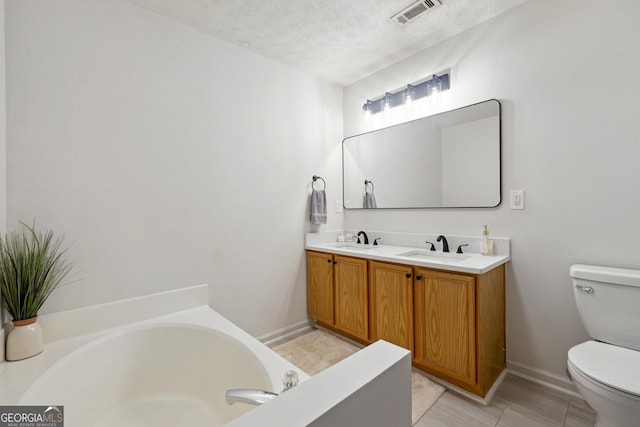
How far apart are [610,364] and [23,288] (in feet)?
8.93

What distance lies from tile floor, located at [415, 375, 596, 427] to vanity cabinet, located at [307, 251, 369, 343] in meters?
0.72

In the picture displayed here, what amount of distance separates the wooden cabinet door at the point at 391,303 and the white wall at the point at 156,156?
2.62 feet

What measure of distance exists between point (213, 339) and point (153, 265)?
0.67 m

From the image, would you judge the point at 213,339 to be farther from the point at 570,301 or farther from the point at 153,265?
the point at 570,301

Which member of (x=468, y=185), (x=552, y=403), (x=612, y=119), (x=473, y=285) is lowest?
(x=552, y=403)

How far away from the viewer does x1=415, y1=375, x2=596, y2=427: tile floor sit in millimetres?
1537

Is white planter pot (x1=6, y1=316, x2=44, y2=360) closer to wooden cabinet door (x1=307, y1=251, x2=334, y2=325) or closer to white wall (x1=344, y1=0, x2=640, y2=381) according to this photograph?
wooden cabinet door (x1=307, y1=251, x2=334, y2=325)

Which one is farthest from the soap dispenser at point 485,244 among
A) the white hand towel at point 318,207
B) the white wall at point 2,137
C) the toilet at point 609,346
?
the white wall at point 2,137

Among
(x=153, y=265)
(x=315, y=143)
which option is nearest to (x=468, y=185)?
(x=315, y=143)

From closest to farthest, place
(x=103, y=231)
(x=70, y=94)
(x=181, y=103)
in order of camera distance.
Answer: (x=70, y=94) → (x=103, y=231) → (x=181, y=103)

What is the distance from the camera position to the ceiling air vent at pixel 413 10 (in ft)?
6.02

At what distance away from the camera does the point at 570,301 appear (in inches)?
69.2

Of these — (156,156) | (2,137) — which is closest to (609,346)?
(156,156)

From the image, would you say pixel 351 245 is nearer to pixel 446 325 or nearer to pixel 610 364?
pixel 446 325
